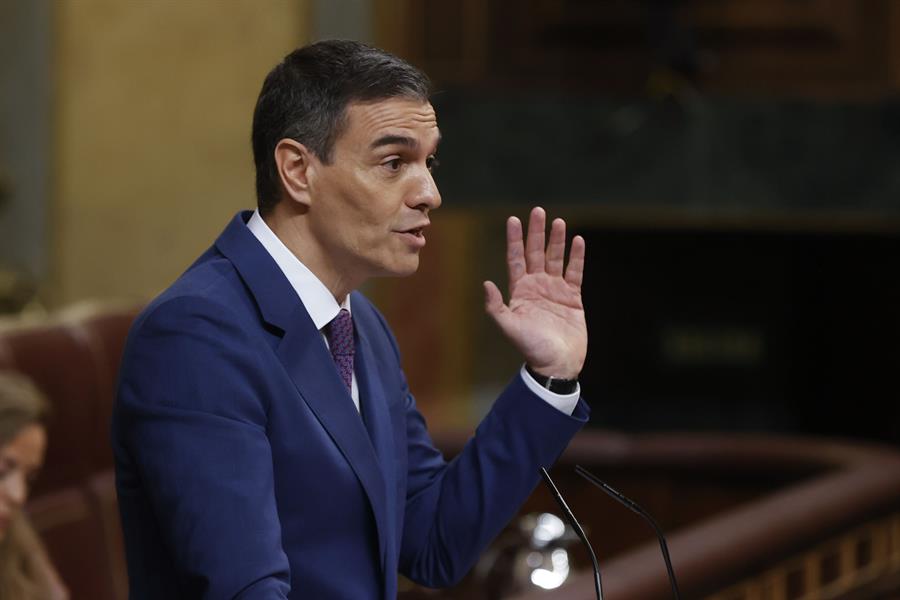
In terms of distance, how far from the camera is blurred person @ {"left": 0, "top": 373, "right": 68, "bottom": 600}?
2.58 meters

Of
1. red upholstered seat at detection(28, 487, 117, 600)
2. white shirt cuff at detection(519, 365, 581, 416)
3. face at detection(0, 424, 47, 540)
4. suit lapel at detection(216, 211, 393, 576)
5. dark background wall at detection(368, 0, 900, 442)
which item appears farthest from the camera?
dark background wall at detection(368, 0, 900, 442)

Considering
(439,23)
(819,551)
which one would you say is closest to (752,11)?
(439,23)

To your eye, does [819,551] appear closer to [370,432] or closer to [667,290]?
[370,432]

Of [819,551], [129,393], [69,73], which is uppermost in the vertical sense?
[129,393]

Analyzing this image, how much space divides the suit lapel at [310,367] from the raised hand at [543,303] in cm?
19

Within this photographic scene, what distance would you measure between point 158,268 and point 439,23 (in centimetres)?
119

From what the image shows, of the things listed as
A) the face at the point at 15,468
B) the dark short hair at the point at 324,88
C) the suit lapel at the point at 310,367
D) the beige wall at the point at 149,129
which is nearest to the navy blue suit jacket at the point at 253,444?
the suit lapel at the point at 310,367

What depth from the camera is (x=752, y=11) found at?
4773mm

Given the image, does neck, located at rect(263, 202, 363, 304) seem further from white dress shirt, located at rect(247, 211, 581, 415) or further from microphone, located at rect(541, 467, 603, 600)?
microphone, located at rect(541, 467, 603, 600)

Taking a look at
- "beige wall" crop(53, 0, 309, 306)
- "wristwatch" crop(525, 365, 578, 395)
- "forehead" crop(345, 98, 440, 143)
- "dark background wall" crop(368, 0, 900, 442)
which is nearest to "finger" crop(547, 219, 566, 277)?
"wristwatch" crop(525, 365, 578, 395)

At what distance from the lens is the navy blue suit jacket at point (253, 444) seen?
3.82 feet

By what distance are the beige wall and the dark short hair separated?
350cm

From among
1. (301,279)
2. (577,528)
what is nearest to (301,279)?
(301,279)

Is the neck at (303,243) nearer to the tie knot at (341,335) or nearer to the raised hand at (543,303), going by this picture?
the tie knot at (341,335)
